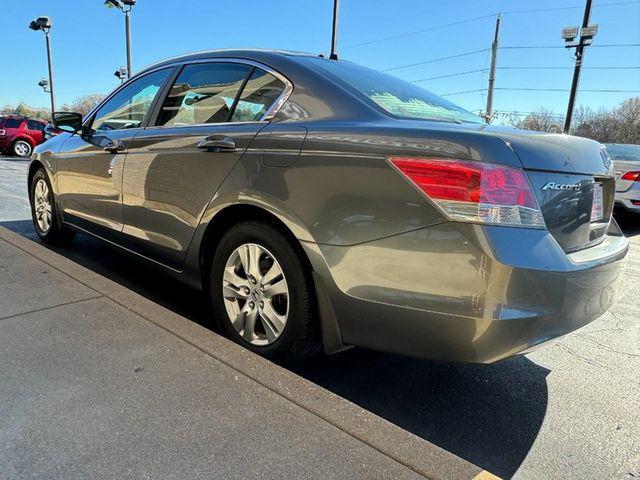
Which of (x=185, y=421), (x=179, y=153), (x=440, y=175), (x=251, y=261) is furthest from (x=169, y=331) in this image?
(x=440, y=175)

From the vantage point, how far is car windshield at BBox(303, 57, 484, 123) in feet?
8.32

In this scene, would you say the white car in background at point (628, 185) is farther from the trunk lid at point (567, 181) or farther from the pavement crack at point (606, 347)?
the trunk lid at point (567, 181)

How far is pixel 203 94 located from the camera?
313cm

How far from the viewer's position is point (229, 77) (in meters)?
2.99

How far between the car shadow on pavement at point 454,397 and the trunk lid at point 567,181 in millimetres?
873

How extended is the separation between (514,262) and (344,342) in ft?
2.71

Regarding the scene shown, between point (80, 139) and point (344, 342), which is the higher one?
point (80, 139)

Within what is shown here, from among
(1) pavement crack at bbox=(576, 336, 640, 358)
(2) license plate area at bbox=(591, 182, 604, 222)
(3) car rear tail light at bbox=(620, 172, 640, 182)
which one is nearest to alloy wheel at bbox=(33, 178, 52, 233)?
(2) license plate area at bbox=(591, 182, 604, 222)

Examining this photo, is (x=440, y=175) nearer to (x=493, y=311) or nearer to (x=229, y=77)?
(x=493, y=311)

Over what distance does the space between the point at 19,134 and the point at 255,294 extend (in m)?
22.4

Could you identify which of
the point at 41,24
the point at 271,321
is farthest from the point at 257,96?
the point at 41,24

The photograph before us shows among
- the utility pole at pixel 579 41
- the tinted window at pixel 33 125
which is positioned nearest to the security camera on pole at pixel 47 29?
the tinted window at pixel 33 125

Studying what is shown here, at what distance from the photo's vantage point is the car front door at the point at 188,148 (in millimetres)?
2721

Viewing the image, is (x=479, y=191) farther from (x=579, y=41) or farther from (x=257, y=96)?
(x=579, y=41)
